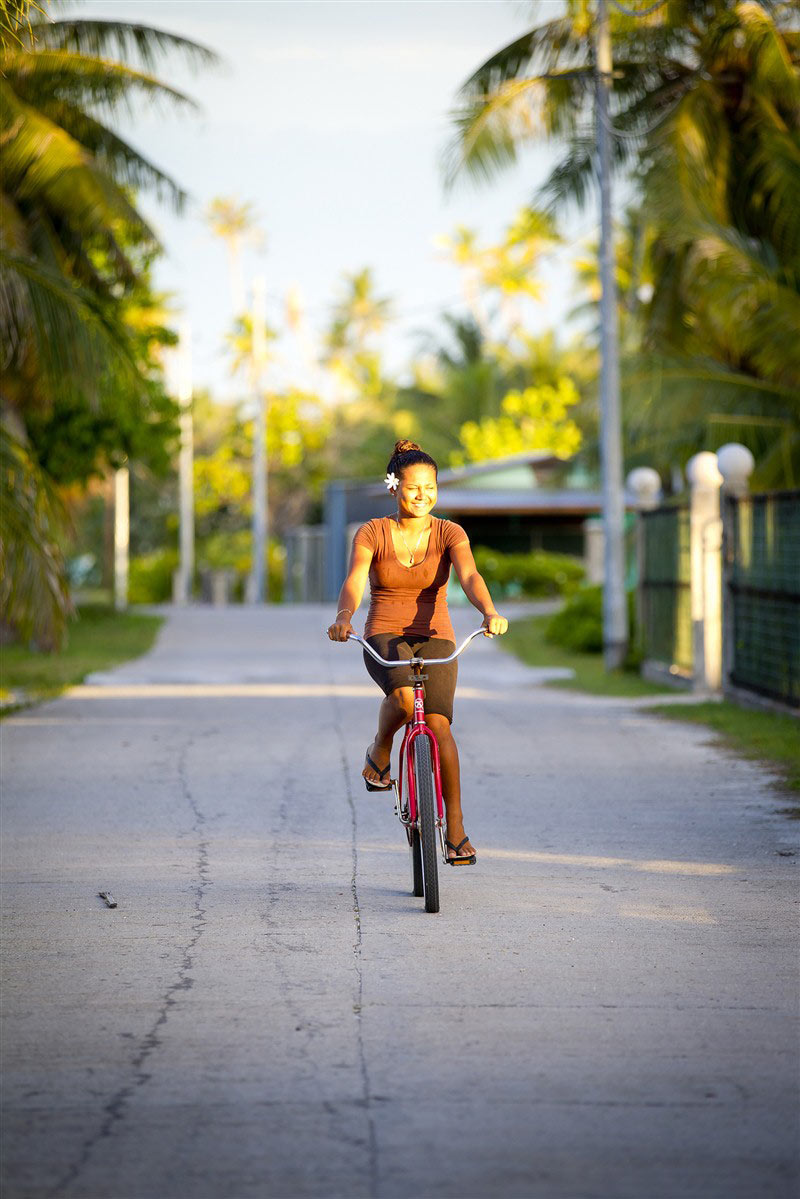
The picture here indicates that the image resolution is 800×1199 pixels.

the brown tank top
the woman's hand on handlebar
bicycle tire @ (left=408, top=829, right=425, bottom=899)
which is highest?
the brown tank top

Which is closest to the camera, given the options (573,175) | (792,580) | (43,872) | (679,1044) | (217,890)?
(679,1044)

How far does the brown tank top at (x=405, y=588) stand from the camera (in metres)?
7.76

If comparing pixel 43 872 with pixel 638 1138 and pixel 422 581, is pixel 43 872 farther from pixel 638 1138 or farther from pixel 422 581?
pixel 638 1138

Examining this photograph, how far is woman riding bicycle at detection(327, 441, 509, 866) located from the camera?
763 cm

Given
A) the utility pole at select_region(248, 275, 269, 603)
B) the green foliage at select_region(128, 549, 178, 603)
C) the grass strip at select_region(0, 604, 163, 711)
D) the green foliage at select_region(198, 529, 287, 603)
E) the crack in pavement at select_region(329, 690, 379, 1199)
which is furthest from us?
the green foliage at select_region(128, 549, 178, 603)

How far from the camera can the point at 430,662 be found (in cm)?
748

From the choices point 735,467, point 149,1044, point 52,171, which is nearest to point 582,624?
point 735,467

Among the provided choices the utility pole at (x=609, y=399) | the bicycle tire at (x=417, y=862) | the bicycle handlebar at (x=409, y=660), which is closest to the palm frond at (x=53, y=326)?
the utility pole at (x=609, y=399)

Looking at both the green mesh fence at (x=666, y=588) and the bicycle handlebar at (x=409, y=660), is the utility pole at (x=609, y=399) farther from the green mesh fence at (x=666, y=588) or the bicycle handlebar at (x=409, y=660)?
the bicycle handlebar at (x=409, y=660)

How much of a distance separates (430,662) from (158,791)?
14.6ft

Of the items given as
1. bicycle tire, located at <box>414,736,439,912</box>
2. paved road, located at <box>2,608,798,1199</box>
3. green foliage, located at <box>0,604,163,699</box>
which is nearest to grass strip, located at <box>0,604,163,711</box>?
green foliage, located at <box>0,604,163,699</box>

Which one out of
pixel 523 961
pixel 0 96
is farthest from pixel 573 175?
pixel 523 961

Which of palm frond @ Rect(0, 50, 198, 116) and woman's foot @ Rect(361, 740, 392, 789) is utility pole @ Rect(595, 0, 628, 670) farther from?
woman's foot @ Rect(361, 740, 392, 789)

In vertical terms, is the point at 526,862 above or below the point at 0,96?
below
